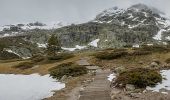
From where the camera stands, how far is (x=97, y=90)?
2856 cm

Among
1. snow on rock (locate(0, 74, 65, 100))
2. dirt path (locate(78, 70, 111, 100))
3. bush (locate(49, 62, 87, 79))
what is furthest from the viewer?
bush (locate(49, 62, 87, 79))

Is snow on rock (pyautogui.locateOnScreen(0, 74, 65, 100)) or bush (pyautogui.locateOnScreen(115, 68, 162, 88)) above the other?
bush (pyautogui.locateOnScreen(115, 68, 162, 88))

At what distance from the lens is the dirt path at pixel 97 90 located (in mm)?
26188

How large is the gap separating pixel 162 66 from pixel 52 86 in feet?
45.1

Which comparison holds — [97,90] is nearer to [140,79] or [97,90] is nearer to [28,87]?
[140,79]

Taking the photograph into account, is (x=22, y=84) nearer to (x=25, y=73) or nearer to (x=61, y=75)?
(x=61, y=75)

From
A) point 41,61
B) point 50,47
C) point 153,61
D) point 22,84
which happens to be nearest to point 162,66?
point 153,61

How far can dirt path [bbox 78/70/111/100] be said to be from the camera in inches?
1031

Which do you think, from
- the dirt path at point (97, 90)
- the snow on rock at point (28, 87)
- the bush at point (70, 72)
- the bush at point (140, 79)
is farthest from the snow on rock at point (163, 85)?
the bush at point (70, 72)

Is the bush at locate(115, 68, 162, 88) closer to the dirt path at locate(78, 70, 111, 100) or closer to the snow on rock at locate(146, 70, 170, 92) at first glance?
the snow on rock at locate(146, 70, 170, 92)

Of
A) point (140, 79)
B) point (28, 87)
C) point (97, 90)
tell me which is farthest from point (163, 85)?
point (28, 87)

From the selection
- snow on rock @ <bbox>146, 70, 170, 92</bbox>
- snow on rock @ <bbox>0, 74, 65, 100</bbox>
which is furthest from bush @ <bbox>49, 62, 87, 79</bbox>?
snow on rock @ <bbox>146, 70, 170, 92</bbox>

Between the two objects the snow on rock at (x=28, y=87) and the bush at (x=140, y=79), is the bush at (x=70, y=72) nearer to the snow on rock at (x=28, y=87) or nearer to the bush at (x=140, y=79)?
the snow on rock at (x=28, y=87)

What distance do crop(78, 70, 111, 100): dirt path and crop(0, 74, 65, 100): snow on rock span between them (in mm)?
3430
